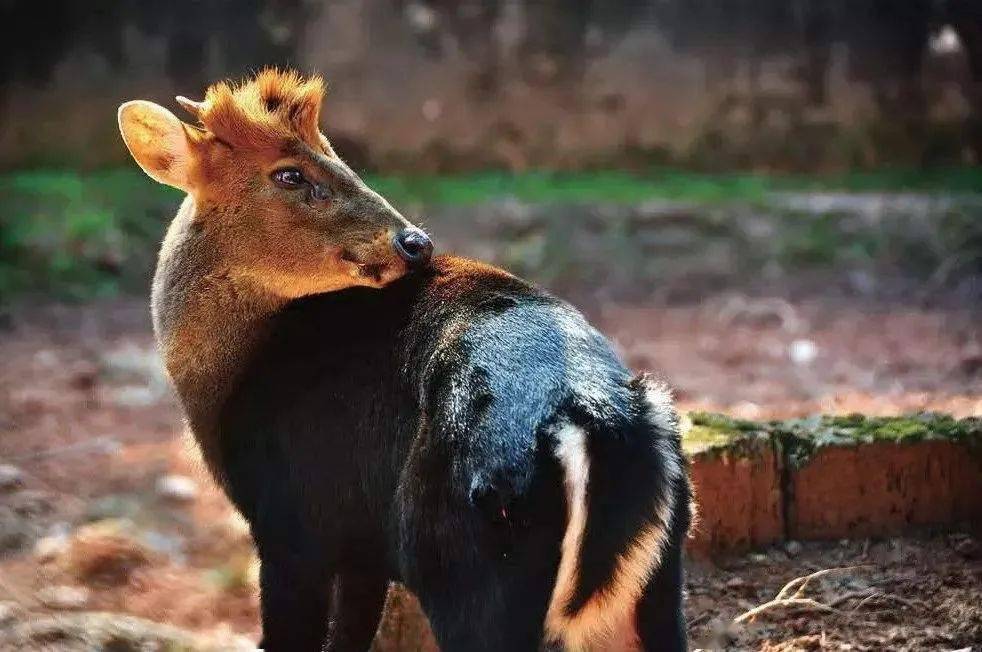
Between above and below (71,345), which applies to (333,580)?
below

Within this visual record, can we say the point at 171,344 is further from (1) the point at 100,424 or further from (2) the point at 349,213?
(1) the point at 100,424

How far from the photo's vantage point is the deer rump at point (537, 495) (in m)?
2.58

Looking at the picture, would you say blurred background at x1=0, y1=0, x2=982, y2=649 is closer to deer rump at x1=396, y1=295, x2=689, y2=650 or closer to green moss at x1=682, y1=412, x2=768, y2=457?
green moss at x1=682, y1=412, x2=768, y2=457

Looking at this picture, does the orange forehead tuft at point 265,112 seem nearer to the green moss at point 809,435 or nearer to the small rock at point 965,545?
the green moss at point 809,435

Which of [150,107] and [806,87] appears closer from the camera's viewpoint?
[150,107]

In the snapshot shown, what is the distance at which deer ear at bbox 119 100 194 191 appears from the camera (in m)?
3.56

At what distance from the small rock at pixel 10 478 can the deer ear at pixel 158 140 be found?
2105mm

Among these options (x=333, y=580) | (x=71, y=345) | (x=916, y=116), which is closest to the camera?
(x=333, y=580)

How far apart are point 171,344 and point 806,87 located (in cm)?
654

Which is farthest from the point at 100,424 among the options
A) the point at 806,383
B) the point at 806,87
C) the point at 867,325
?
the point at 806,87

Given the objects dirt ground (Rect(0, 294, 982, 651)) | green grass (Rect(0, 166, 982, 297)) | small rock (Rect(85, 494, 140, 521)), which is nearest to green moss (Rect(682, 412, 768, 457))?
dirt ground (Rect(0, 294, 982, 651))

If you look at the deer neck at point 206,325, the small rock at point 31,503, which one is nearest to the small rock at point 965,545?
the deer neck at point 206,325

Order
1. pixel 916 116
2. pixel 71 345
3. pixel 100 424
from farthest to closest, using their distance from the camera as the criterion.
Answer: pixel 916 116
pixel 71 345
pixel 100 424

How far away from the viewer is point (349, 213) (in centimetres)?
349
